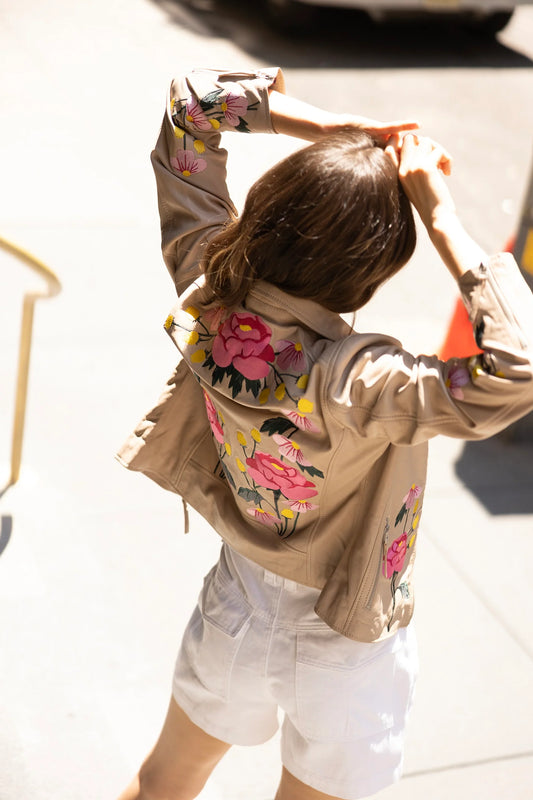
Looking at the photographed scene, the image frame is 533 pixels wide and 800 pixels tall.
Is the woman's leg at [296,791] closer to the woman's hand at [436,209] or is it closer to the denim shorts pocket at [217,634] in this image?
the denim shorts pocket at [217,634]

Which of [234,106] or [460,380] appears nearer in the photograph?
[460,380]

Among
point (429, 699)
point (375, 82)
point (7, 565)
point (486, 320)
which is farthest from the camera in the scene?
point (375, 82)

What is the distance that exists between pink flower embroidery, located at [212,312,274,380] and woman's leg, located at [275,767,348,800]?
85 centimetres

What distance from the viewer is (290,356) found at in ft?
5.45

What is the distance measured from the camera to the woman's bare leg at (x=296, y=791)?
1977mm

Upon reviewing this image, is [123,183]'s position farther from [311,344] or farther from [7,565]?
[311,344]

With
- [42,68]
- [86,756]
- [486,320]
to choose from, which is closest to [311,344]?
[486,320]

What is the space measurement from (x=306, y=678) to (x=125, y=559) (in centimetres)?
185

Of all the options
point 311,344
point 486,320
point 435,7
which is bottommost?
point 311,344

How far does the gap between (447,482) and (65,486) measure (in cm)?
159

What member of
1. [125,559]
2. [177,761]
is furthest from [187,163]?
[125,559]

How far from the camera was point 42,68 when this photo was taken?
806 cm

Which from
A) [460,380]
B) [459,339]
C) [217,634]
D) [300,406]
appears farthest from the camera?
[459,339]

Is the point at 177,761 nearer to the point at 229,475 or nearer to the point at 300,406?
the point at 229,475
